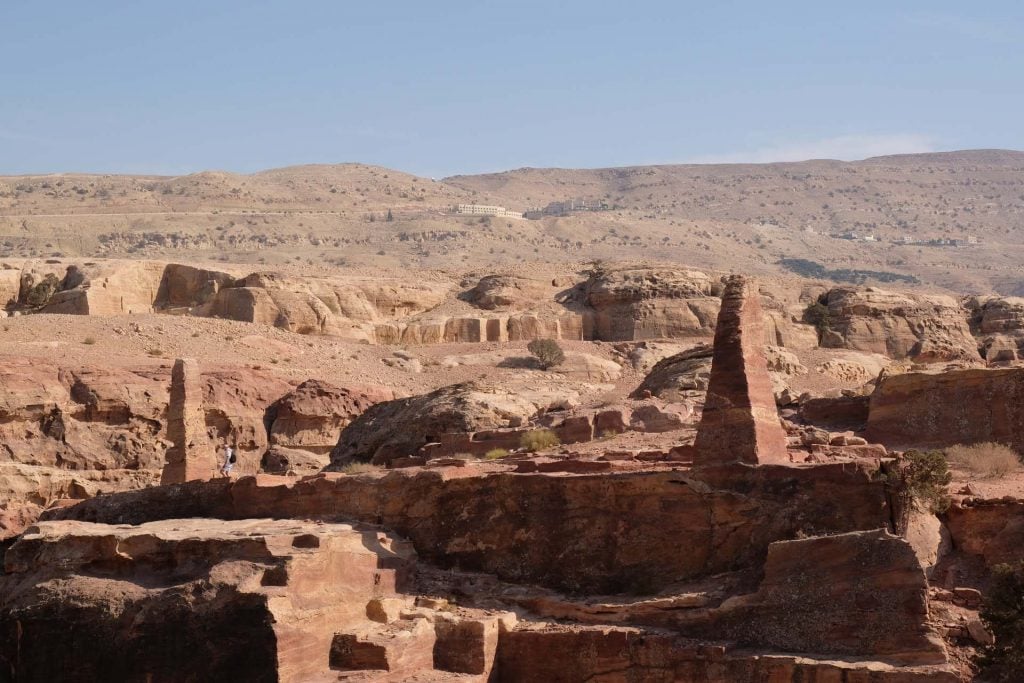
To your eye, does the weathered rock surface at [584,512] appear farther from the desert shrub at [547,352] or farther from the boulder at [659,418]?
the desert shrub at [547,352]

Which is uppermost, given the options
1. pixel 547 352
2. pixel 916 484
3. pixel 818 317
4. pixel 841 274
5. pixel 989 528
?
pixel 841 274

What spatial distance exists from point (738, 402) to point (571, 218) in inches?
4321

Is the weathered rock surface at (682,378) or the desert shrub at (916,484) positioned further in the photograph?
the weathered rock surface at (682,378)

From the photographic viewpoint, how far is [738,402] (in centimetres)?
1741

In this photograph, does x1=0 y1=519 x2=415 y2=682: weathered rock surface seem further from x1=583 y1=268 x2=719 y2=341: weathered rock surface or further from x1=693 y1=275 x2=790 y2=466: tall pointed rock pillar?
x1=583 y1=268 x2=719 y2=341: weathered rock surface

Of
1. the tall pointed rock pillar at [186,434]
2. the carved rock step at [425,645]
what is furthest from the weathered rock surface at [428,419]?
the carved rock step at [425,645]

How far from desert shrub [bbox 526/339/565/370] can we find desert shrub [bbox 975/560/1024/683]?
29149 millimetres

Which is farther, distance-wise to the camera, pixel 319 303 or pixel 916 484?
pixel 319 303

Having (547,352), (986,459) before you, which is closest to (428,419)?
(986,459)

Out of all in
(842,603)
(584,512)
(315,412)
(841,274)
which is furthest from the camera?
(841,274)

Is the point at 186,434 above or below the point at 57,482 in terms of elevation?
above

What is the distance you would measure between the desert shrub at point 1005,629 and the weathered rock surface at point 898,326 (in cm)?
2923

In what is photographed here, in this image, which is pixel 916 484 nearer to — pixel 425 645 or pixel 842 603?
pixel 842 603

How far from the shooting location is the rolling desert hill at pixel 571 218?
103 m
